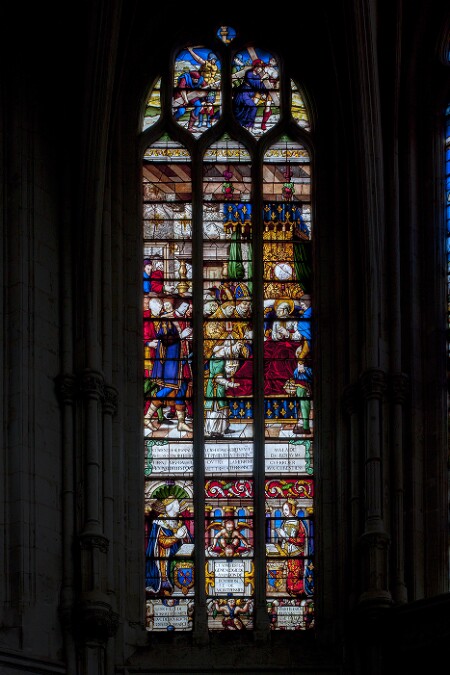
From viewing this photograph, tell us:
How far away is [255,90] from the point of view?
32.9 meters

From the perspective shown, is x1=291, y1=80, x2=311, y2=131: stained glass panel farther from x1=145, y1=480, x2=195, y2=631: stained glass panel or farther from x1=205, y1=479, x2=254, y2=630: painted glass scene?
x1=145, y1=480, x2=195, y2=631: stained glass panel

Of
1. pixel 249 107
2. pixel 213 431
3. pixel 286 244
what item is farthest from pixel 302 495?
pixel 249 107

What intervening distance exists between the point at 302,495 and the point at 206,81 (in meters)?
5.76

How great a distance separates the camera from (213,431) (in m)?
31.2
